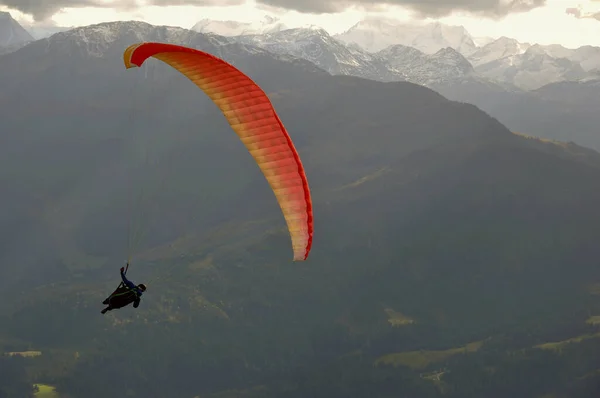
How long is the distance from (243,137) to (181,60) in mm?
6400

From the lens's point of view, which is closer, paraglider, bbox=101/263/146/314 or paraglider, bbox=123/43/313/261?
paraglider, bbox=101/263/146/314

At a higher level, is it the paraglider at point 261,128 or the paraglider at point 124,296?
the paraglider at point 261,128

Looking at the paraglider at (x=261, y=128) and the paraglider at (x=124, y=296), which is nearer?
the paraglider at (x=124, y=296)

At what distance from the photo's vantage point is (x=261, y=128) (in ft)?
166

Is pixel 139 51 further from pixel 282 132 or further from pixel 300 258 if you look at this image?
pixel 300 258

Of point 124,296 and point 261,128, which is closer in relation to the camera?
point 124,296

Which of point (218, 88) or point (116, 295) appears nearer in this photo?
point (116, 295)

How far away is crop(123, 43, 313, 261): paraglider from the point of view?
49.0m

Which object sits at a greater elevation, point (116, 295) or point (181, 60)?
point (181, 60)

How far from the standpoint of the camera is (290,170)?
50000mm

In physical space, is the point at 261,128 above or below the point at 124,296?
above

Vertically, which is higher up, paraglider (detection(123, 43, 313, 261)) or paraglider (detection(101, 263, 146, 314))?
paraglider (detection(123, 43, 313, 261))

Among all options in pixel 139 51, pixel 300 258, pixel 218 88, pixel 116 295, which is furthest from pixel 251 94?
pixel 116 295

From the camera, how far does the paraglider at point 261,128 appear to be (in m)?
49.0
